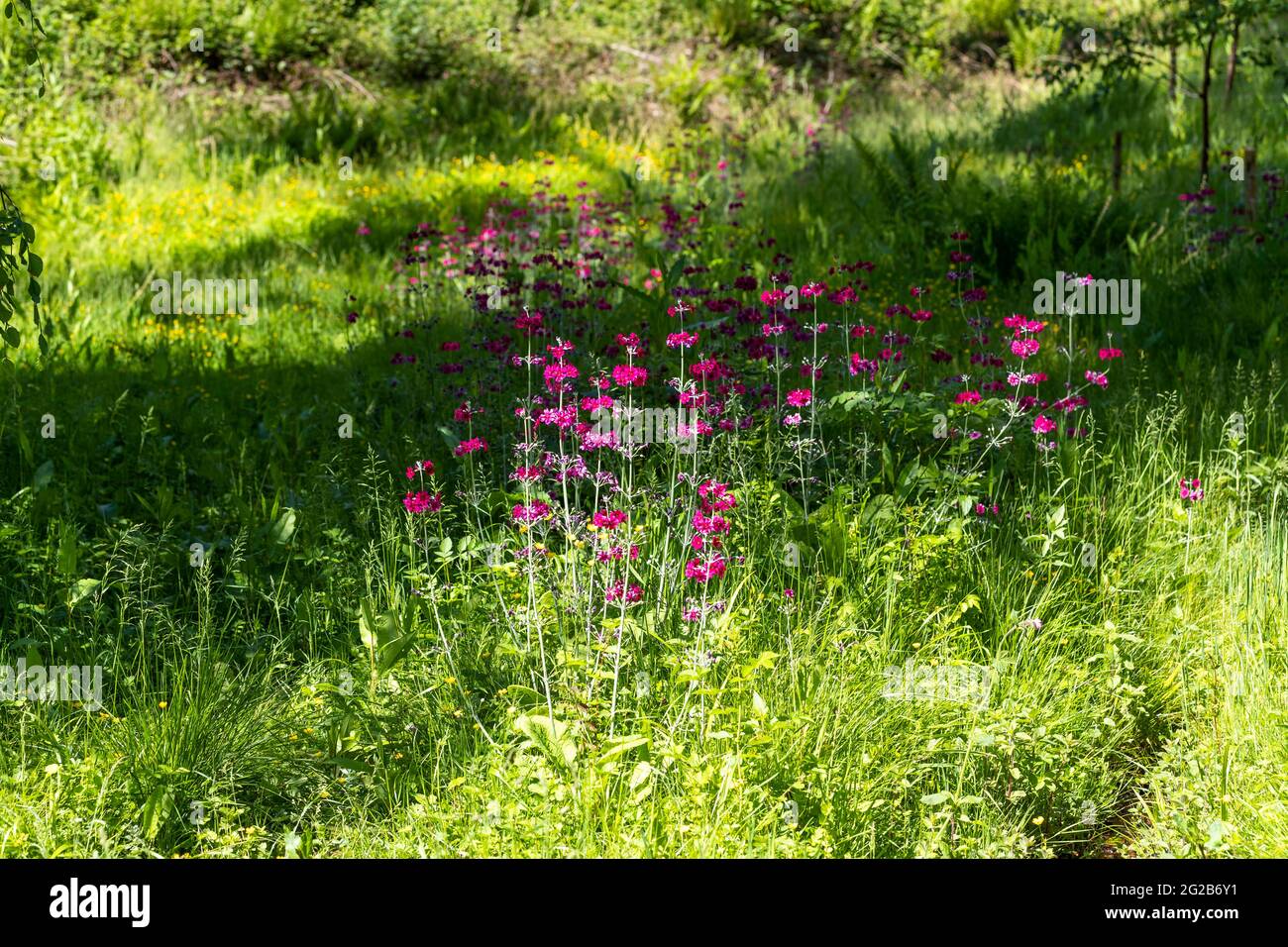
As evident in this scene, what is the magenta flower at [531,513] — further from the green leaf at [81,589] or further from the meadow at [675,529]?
the green leaf at [81,589]

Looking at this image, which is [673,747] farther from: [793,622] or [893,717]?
[793,622]

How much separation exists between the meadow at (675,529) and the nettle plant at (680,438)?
0.10ft

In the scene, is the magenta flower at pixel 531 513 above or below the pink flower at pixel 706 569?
above

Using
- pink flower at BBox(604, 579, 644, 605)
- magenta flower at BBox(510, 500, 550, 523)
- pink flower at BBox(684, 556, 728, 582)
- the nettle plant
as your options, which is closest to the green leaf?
the nettle plant

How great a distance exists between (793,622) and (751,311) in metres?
1.68

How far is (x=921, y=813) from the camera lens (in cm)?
314

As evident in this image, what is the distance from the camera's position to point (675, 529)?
392 centimetres

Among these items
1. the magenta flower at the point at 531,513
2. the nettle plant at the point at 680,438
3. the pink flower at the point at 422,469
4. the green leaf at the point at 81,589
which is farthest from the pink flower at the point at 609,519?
the green leaf at the point at 81,589

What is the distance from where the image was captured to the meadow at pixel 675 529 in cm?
314

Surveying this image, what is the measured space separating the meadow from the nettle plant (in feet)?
0.10
